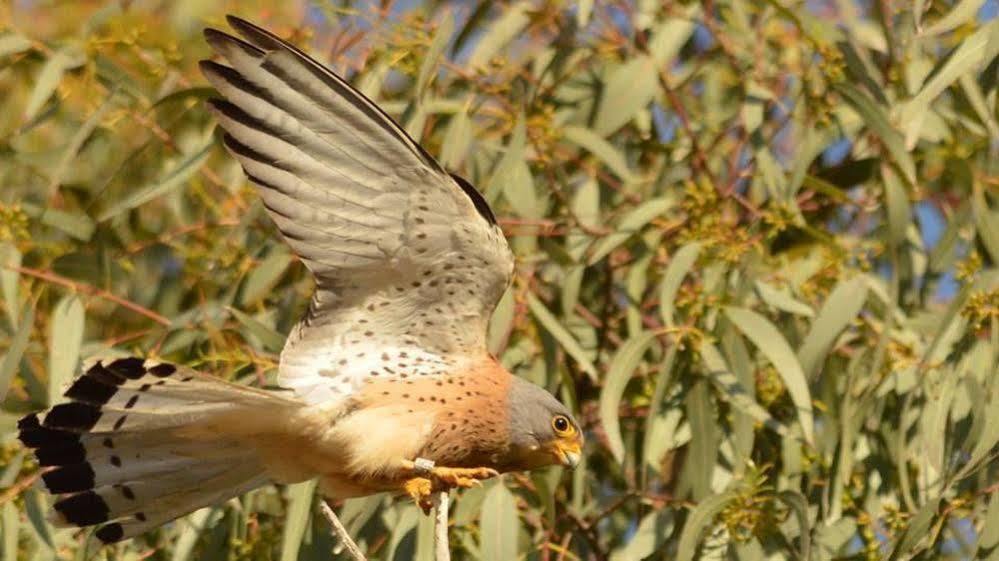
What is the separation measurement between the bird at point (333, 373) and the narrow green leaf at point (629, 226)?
15.7 inches

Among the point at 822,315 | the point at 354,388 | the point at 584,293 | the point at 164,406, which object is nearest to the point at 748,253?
the point at 822,315

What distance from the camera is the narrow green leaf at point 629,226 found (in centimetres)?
439

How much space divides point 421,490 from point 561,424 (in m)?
0.36

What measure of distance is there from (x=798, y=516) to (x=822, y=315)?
0.45 meters

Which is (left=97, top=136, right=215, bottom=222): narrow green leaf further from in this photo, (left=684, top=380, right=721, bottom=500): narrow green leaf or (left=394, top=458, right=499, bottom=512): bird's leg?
(left=684, top=380, right=721, bottom=500): narrow green leaf

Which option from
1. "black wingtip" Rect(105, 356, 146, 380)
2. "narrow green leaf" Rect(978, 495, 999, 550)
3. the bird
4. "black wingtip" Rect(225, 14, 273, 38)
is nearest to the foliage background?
"narrow green leaf" Rect(978, 495, 999, 550)

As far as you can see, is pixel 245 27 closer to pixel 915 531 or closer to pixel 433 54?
pixel 433 54

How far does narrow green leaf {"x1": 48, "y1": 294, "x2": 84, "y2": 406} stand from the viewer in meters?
4.25

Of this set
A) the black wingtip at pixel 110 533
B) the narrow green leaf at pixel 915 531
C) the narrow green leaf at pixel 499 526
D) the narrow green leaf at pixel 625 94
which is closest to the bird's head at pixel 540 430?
the narrow green leaf at pixel 499 526

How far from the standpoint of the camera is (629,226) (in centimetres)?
441

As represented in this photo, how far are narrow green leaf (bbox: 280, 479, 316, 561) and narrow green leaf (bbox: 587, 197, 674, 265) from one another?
0.80 meters

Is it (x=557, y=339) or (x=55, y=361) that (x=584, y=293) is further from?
(x=55, y=361)

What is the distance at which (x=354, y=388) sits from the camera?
156 inches

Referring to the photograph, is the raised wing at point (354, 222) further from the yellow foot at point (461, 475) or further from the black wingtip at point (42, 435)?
the black wingtip at point (42, 435)
